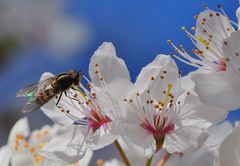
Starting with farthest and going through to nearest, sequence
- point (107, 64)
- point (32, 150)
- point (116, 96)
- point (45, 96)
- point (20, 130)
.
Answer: point (20, 130)
point (32, 150)
point (45, 96)
point (107, 64)
point (116, 96)

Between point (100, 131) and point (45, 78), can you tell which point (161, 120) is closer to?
point (100, 131)

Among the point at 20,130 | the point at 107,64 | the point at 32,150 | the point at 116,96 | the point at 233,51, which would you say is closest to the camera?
the point at 233,51

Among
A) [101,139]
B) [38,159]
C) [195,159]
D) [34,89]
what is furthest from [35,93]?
[195,159]

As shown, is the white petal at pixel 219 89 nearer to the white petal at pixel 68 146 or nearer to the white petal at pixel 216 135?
the white petal at pixel 216 135

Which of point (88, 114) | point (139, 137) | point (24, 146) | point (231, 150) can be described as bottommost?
point (231, 150)

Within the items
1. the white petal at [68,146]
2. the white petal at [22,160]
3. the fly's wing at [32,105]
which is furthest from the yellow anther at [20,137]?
the white petal at [68,146]

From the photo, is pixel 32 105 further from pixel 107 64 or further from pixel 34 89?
pixel 107 64
